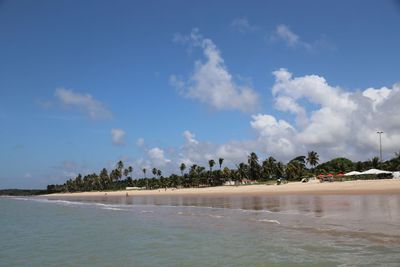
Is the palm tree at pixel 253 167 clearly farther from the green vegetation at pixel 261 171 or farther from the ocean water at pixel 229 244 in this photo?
the ocean water at pixel 229 244

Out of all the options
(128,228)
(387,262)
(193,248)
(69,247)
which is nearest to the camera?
(387,262)

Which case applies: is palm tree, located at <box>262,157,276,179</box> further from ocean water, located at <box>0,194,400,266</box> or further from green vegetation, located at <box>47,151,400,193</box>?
ocean water, located at <box>0,194,400,266</box>

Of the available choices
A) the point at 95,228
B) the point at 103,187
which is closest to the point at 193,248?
the point at 95,228

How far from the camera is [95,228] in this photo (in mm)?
23969

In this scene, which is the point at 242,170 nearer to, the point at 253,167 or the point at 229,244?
the point at 253,167

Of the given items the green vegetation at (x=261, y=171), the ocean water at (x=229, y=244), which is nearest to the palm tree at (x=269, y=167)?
the green vegetation at (x=261, y=171)

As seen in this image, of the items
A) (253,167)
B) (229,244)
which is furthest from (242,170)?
(229,244)

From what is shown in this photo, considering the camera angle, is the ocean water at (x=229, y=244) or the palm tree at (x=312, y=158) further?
the palm tree at (x=312, y=158)

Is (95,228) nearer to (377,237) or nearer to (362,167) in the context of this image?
(377,237)

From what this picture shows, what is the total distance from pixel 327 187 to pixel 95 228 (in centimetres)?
3575

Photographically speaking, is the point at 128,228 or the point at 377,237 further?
the point at 128,228

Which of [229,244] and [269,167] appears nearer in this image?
[229,244]

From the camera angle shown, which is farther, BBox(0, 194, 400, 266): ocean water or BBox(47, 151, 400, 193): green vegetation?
BBox(47, 151, 400, 193): green vegetation

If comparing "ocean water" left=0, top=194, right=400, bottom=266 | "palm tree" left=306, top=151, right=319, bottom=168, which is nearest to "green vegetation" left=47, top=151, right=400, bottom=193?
"palm tree" left=306, top=151, right=319, bottom=168
